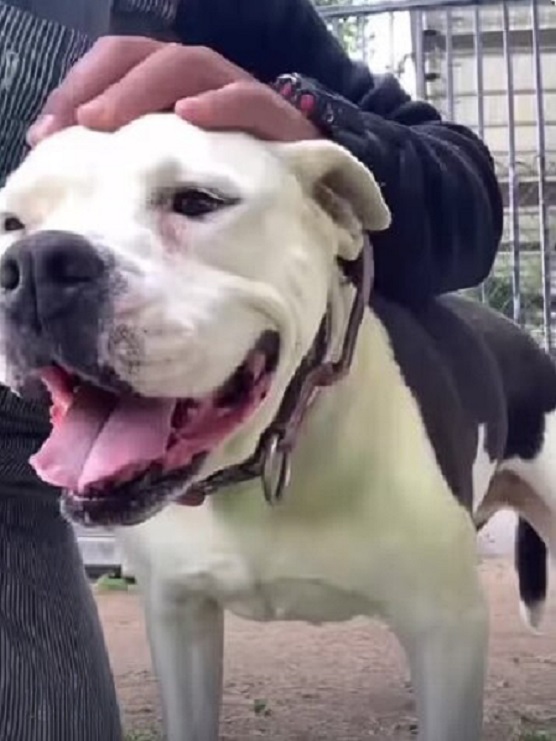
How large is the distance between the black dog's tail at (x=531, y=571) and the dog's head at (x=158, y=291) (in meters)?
1.41

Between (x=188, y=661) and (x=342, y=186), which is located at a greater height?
(x=342, y=186)

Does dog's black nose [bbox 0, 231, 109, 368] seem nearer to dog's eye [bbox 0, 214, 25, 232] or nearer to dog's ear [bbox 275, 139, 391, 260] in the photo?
dog's eye [bbox 0, 214, 25, 232]

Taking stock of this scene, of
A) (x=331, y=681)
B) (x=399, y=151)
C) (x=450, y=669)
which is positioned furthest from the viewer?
(x=331, y=681)

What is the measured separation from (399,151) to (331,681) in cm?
185

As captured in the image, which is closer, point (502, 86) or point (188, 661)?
point (188, 661)

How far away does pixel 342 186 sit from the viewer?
5.91 ft

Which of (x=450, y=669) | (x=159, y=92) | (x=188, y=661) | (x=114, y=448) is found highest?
(x=159, y=92)

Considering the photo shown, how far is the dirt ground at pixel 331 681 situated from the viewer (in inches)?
127

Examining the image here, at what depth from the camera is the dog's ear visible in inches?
69.1

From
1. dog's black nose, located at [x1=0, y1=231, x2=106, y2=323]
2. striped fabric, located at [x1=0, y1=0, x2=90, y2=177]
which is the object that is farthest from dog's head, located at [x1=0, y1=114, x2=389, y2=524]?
striped fabric, located at [x1=0, y1=0, x2=90, y2=177]

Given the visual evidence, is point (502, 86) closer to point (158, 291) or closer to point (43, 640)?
point (43, 640)

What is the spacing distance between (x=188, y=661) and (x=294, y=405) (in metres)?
0.55

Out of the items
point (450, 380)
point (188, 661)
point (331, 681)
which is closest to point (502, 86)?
point (331, 681)

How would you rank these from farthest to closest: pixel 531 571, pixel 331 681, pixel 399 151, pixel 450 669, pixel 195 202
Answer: pixel 331 681 < pixel 531 571 < pixel 450 669 < pixel 399 151 < pixel 195 202
